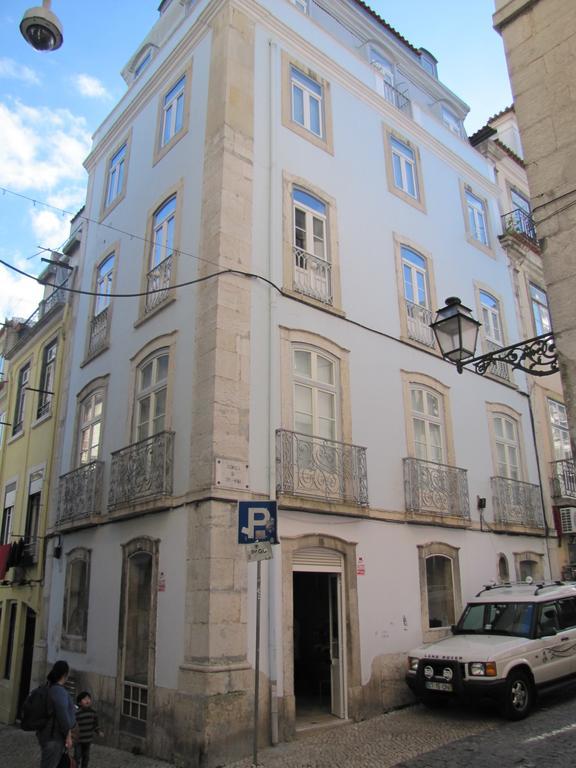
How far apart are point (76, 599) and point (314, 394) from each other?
634cm

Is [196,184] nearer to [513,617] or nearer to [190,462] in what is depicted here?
[190,462]

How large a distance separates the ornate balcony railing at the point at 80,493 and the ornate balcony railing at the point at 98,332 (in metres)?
2.67

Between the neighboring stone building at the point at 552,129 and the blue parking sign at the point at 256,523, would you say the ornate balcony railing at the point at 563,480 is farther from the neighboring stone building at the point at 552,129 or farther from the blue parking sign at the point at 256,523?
the neighboring stone building at the point at 552,129

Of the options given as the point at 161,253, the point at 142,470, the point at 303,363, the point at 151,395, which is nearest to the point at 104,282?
the point at 161,253

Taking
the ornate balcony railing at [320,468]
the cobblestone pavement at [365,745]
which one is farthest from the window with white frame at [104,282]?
the cobblestone pavement at [365,745]

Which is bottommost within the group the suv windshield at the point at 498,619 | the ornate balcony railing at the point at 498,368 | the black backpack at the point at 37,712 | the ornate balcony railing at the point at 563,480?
the black backpack at the point at 37,712

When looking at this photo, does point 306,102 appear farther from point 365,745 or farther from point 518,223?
point 365,745

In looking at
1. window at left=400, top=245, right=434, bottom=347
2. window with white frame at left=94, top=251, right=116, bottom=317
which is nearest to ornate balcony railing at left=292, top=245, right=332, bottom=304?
window at left=400, top=245, right=434, bottom=347

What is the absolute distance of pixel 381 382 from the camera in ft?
40.1

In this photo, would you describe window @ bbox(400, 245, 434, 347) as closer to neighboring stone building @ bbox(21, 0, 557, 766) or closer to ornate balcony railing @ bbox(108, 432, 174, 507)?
neighboring stone building @ bbox(21, 0, 557, 766)

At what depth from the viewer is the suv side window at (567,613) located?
1022 cm

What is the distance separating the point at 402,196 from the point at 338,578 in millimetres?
8886

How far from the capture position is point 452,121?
62.1ft

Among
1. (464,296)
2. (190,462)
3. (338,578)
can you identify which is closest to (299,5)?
(464,296)
